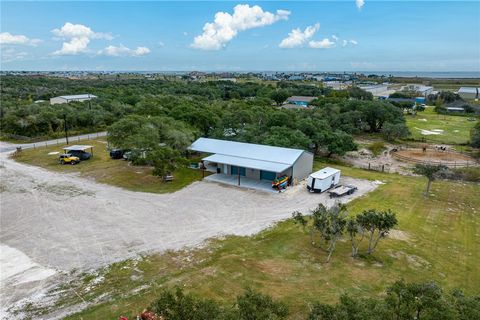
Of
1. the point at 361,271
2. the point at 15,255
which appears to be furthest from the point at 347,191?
the point at 15,255

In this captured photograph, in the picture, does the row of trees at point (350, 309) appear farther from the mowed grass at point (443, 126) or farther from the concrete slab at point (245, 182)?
the mowed grass at point (443, 126)

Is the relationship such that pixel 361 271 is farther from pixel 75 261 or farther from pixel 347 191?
pixel 75 261

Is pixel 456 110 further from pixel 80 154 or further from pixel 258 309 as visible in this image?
pixel 258 309

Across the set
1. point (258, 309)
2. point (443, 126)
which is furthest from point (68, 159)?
point (443, 126)

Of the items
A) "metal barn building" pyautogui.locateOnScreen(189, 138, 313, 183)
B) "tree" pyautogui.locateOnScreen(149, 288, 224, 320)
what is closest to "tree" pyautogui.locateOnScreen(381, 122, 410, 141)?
"metal barn building" pyautogui.locateOnScreen(189, 138, 313, 183)

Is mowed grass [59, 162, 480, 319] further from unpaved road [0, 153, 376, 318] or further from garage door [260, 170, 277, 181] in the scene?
garage door [260, 170, 277, 181]
